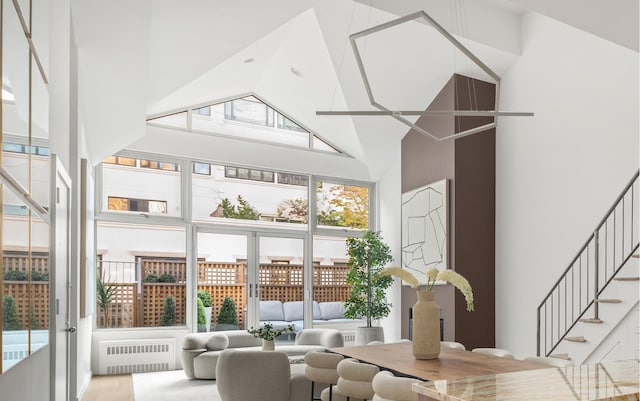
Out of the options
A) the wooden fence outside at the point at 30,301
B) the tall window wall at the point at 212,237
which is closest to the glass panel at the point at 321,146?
the tall window wall at the point at 212,237

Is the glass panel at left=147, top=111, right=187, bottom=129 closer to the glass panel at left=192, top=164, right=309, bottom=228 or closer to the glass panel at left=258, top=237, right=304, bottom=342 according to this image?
the glass panel at left=192, top=164, right=309, bottom=228

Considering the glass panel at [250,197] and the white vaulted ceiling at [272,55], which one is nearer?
the white vaulted ceiling at [272,55]

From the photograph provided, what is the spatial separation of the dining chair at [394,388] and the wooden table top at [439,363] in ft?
1.05

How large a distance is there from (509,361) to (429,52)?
15.6 ft

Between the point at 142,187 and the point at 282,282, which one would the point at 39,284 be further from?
the point at 282,282

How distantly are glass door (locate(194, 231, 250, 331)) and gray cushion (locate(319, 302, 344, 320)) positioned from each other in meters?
1.52

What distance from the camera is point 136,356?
331 inches

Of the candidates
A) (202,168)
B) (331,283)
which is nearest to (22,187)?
(202,168)

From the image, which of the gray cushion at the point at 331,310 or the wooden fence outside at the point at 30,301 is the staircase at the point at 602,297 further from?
the wooden fence outside at the point at 30,301

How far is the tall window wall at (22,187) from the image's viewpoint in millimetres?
1857

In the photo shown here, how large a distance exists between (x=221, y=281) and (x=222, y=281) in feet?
0.07

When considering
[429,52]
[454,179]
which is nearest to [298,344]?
[454,179]

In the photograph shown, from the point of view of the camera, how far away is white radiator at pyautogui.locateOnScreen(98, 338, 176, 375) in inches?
324

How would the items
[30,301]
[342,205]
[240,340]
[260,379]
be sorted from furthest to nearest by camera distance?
[342,205] < [240,340] < [260,379] < [30,301]
